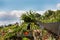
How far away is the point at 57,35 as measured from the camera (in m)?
15.8

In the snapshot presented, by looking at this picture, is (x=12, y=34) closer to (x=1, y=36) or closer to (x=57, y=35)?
(x=1, y=36)

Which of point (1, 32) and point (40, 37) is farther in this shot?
point (1, 32)

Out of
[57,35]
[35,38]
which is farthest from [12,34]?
[57,35]

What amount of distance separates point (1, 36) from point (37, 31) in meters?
4.00

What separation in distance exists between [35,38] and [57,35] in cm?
158

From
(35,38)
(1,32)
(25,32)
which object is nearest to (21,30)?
(25,32)

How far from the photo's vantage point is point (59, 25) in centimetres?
1667

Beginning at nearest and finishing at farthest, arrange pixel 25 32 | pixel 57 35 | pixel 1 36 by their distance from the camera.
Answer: pixel 57 35
pixel 25 32
pixel 1 36

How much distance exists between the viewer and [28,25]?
18.0m

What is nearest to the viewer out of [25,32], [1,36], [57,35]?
[57,35]

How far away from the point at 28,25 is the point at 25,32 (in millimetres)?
1192

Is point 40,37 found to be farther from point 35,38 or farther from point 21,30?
point 21,30

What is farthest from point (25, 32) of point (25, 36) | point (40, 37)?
point (40, 37)

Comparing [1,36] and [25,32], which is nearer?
[25,32]
